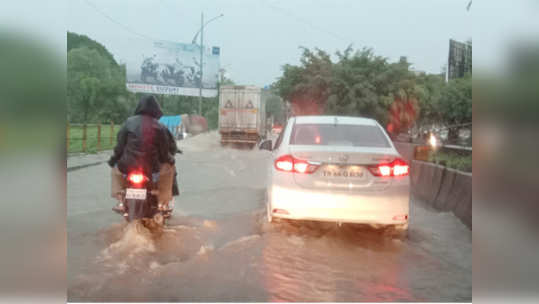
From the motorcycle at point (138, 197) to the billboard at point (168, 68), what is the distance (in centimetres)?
2651

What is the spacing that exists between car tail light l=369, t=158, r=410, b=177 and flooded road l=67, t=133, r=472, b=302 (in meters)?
0.84

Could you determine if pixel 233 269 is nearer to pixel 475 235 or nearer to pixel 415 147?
pixel 475 235

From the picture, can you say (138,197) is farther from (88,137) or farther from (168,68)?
→ (168,68)

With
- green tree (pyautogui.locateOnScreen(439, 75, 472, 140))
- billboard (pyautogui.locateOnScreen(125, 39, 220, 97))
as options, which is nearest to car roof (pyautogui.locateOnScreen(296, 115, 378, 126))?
green tree (pyautogui.locateOnScreen(439, 75, 472, 140))

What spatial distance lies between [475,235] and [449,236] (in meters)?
3.61

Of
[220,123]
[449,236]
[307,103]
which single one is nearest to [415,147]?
[449,236]

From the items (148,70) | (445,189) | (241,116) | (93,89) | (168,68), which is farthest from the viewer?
(168,68)

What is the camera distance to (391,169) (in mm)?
5387

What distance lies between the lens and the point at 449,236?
6.43 m

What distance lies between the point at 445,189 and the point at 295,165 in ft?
12.9

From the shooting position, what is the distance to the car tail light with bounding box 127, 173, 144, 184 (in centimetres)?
532

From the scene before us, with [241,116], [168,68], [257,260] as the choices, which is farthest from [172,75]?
[257,260]

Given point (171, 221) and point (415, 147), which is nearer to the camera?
point (171, 221)

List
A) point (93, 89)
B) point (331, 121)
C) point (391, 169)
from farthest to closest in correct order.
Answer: point (93, 89), point (331, 121), point (391, 169)
